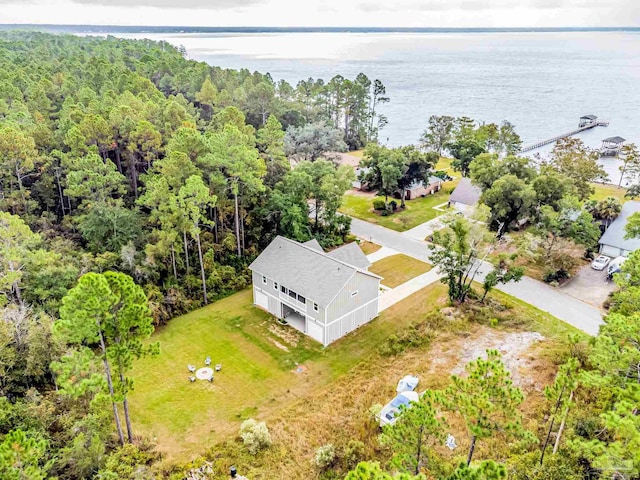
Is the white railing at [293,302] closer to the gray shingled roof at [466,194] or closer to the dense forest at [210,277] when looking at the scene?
the dense forest at [210,277]

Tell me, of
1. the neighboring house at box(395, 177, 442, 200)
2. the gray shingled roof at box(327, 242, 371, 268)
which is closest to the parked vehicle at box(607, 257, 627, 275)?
the gray shingled roof at box(327, 242, 371, 268)

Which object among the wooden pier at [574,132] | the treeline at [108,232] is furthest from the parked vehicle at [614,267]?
the wooden pier at [574,132]

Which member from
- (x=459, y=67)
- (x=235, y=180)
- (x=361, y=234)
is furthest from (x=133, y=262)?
(x=459, y=67)

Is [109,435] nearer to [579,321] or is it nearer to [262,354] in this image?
[262,354]

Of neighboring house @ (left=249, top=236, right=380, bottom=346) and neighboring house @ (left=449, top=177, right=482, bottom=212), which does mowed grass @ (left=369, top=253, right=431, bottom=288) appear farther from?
neighboring house @ (left=449, top=177, right=482, bottom=212)

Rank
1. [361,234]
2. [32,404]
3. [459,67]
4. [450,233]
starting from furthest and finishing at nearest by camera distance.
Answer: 1. [459,67]
2. [361,234]
3. [450,233]
4. [32,404]

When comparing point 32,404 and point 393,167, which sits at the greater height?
point 393,167
